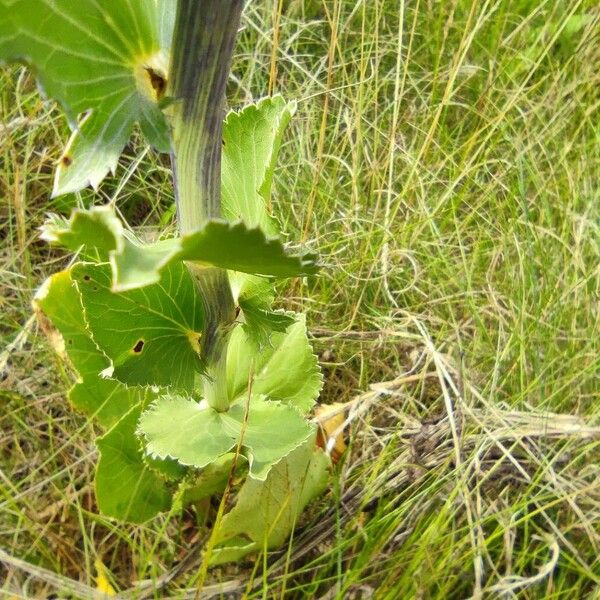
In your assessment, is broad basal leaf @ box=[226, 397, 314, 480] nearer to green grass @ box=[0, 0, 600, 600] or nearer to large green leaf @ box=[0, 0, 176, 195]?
green grass @ box=[0, 0, 600, 600]

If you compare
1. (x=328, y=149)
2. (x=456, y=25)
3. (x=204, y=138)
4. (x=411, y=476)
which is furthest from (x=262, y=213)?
(x=456, y=25)

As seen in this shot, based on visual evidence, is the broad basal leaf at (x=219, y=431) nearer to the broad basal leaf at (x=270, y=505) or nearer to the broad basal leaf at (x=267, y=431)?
the broad basal leaf at (x=267, y=431)

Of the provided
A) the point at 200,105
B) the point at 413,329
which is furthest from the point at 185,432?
the point at 413,329

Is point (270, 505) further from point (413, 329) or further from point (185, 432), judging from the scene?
point (413, 329)

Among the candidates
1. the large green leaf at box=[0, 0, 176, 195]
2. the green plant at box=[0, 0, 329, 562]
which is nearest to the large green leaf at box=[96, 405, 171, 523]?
the green plant at box=[0, 0, 329, 562]

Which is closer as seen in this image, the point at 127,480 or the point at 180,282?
the point at 180,282

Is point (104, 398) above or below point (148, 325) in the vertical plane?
below
